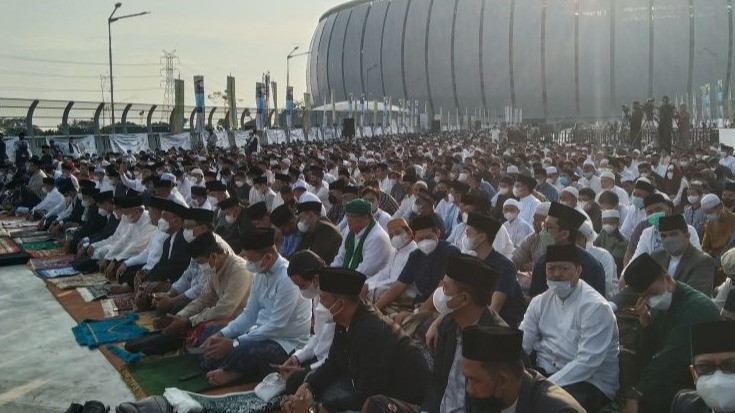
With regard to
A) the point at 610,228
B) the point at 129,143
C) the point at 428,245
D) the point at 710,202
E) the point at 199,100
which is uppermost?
the point at 199,100

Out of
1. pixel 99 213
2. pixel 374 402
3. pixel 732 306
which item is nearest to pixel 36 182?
pixel 99 213

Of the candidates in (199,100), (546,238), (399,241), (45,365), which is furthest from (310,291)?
(199,100)

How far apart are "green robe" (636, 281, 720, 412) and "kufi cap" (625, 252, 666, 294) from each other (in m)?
0.18

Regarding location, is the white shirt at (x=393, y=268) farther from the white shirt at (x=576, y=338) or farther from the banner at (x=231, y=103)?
the banner at (x=231, y=103)

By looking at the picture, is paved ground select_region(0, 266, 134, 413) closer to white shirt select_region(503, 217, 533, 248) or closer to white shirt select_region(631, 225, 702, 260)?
white shirt select_region(503, 217, 533, 248)

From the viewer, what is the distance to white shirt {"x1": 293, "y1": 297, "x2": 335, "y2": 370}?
17.2 ft

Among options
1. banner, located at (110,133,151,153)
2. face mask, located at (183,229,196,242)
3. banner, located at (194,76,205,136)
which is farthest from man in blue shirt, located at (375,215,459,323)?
banner, located at (194,76,205,136)

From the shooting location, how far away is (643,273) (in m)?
4.39

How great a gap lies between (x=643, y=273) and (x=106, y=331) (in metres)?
5.21

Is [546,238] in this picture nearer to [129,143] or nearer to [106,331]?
[106,331]

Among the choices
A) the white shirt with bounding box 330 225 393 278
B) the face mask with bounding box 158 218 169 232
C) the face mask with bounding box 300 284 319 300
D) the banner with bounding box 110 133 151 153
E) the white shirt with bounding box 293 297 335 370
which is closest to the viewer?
the white shirt with bounding box 293 297 335 370

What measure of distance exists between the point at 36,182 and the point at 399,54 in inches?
2161

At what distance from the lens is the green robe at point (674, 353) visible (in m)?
4.35

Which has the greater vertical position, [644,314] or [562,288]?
[562,288]
